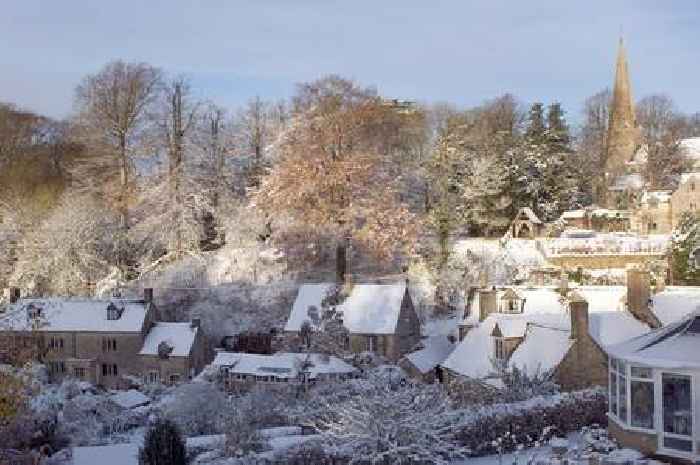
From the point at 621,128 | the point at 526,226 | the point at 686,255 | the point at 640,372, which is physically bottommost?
the point at 640,372

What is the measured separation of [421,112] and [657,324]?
33357mm

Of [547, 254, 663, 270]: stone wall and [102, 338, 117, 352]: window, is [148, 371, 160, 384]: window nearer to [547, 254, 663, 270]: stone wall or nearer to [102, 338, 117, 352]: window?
[102, 338, 117, 352]: window

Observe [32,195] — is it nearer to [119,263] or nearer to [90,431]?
[119,263]

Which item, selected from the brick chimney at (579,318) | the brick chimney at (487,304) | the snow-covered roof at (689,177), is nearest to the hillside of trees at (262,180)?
the snow-covered roof at (689,177)

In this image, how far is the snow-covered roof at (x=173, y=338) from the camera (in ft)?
116

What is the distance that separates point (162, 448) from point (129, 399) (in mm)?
15922

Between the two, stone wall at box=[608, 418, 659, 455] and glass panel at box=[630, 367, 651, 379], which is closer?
stone wall at box=[608, 418, 659, 455]

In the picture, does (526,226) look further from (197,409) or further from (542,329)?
(197,409)

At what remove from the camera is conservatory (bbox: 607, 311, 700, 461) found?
14281 millimetres

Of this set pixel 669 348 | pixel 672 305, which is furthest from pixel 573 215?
pixel 669 348

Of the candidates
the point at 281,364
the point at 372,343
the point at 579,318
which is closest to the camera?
the point at 579,318

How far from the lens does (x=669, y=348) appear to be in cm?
1497

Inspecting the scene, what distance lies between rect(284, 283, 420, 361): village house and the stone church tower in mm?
23546

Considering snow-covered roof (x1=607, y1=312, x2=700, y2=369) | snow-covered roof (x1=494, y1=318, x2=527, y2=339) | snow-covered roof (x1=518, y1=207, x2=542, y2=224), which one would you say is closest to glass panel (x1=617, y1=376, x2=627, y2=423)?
snow-covered roof (x1=607, y1=312, x2=700, y2=369)
